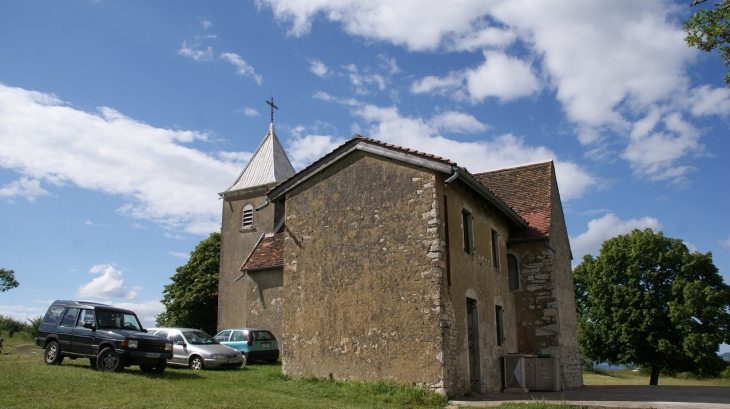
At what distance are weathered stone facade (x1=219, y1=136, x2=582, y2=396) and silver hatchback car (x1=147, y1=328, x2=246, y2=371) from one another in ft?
8.68

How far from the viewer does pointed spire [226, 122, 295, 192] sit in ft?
99.8

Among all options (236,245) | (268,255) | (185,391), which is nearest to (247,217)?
(236,245)

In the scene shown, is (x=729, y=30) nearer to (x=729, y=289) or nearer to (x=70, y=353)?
(x=70, y=353)

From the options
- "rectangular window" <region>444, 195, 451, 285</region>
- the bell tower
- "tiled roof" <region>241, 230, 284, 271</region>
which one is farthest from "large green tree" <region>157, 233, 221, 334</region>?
"rectangular window" <region>444, 195, 451, 285</region>

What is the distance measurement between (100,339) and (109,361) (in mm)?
620

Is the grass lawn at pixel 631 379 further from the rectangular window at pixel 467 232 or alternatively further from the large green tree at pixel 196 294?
the large green tree at pixel 196 294

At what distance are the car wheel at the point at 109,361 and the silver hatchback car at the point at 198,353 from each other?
3.07 m

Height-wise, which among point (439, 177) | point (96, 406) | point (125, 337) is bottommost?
point (96, 406)

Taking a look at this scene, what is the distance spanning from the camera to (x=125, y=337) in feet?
43.3

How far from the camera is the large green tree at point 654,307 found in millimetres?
30359

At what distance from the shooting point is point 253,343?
1914 centimetres

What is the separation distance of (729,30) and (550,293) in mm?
10281

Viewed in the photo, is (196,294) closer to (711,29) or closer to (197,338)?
(197,338)

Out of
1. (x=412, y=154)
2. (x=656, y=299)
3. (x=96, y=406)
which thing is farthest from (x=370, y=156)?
(x=656, y=299)
